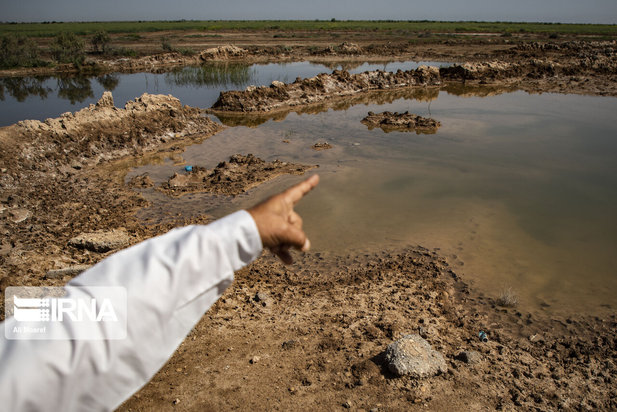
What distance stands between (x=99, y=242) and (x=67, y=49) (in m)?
26.3

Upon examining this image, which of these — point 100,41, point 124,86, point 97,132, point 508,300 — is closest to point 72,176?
point 97,132

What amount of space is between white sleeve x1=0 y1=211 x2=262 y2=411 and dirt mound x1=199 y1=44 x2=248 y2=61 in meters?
28.7

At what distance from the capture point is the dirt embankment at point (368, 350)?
318 cm

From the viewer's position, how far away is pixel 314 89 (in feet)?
54.1

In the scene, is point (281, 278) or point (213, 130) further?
point (213, 130)

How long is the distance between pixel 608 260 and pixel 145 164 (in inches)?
374

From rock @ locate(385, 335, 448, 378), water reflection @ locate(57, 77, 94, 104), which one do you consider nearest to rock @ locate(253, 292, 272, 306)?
rock @ locate(385, 335, 448, 378)

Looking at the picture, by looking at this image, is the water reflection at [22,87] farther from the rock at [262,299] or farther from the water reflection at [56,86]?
the rock at [262,299]

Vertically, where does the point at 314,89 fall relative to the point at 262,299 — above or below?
above

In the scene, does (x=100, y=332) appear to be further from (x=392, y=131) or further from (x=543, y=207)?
(x=392, y=131)

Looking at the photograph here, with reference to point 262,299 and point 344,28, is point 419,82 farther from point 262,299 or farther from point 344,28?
point 344,28

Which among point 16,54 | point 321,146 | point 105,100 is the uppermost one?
point 16,54

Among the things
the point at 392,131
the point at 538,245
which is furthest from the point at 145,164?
the point at 538,245

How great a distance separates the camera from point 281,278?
503 cm
